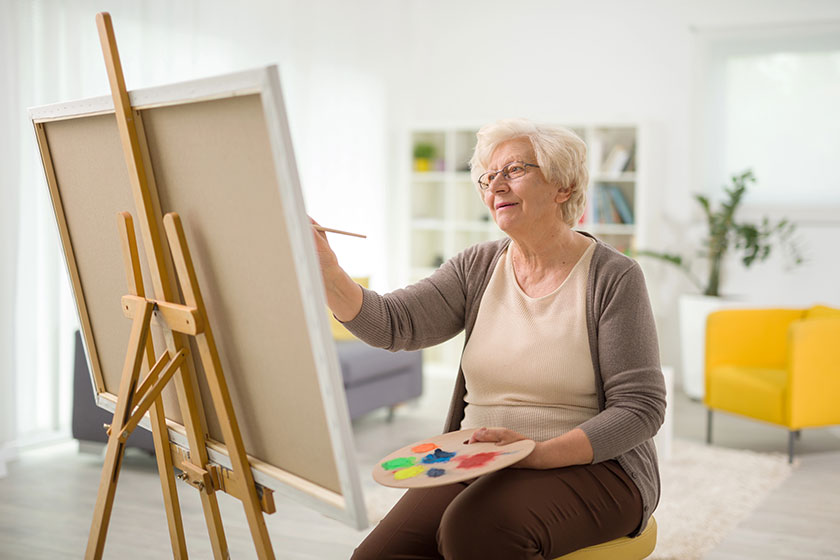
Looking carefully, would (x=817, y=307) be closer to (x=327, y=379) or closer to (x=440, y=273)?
(x=440, y=273)

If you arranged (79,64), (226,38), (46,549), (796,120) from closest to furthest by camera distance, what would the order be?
1. (46,549)
2. (79,64)
3. (226,38)
4. (796,120)

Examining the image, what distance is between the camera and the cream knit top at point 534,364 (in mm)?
1662

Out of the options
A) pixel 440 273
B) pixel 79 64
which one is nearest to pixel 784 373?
pixel 440 273

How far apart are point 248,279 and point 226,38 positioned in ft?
12.2

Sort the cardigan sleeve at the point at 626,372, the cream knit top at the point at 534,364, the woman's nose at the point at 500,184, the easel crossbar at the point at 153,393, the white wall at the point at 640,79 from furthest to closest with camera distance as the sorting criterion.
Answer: the white wall at the point at 640,79
the woman's nose at the point at 500,184
the cream knit top at the point at 534,364
the cardigan sleeve at the point at 626,372
the easel crossbar at the point at 153,393

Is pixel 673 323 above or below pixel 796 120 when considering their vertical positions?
below

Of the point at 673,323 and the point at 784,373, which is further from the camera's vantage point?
the point at 673,323

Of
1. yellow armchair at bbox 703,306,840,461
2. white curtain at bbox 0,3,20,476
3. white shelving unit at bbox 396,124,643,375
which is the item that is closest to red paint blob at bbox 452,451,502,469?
yellow armchair at bbox 703,306,840,461

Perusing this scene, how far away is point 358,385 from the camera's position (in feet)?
13.1

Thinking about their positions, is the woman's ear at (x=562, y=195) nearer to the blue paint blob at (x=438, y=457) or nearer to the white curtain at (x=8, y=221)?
the blue paint blob at (x=438, y=457)

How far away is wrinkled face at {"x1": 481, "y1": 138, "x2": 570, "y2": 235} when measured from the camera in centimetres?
176

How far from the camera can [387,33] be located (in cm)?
614

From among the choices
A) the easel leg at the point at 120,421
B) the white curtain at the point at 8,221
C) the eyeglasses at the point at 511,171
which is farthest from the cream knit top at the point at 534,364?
the white curtain at the point at 8,221

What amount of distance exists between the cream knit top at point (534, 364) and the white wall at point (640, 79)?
3.95 meters
